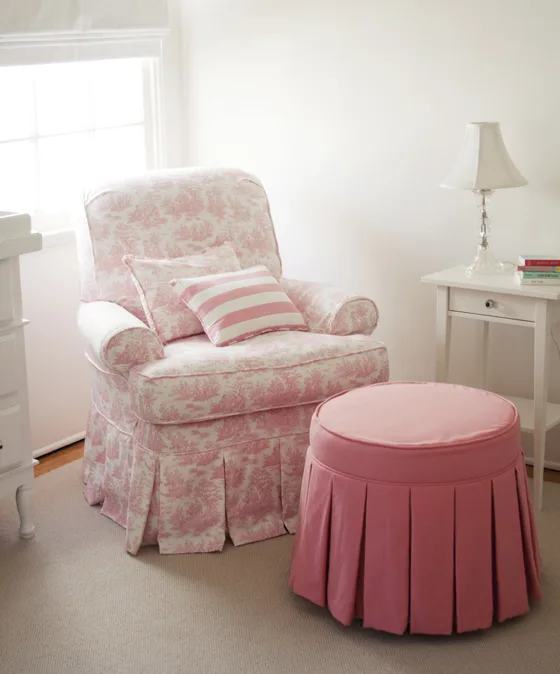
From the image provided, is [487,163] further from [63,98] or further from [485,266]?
[63,98]

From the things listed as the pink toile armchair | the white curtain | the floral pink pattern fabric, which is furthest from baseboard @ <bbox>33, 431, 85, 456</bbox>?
the white curtain

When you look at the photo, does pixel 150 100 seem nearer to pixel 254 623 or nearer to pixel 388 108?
pixel 388 108

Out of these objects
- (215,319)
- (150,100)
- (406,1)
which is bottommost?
(215,319)

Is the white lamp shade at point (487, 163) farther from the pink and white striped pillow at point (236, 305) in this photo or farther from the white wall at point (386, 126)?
the pink and white striped pillow at point (236, 305)

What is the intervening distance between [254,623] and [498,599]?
1.87ft

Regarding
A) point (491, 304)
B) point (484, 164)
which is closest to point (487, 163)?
point (484, 164)

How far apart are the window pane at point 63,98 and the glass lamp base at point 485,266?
1.50m

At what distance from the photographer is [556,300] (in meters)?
2.66

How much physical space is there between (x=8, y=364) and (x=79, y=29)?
1.31 meters

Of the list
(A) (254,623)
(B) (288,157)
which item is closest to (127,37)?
(B) (288,157)

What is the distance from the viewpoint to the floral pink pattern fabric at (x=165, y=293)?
111 inches

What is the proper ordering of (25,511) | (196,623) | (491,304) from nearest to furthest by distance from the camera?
(196,623), (25,511), (491,304)

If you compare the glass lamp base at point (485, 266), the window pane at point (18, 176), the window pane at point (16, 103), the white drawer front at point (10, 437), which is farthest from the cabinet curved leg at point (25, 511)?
the glass lamp base at point (485, 266)

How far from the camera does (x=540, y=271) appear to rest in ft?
8.90
